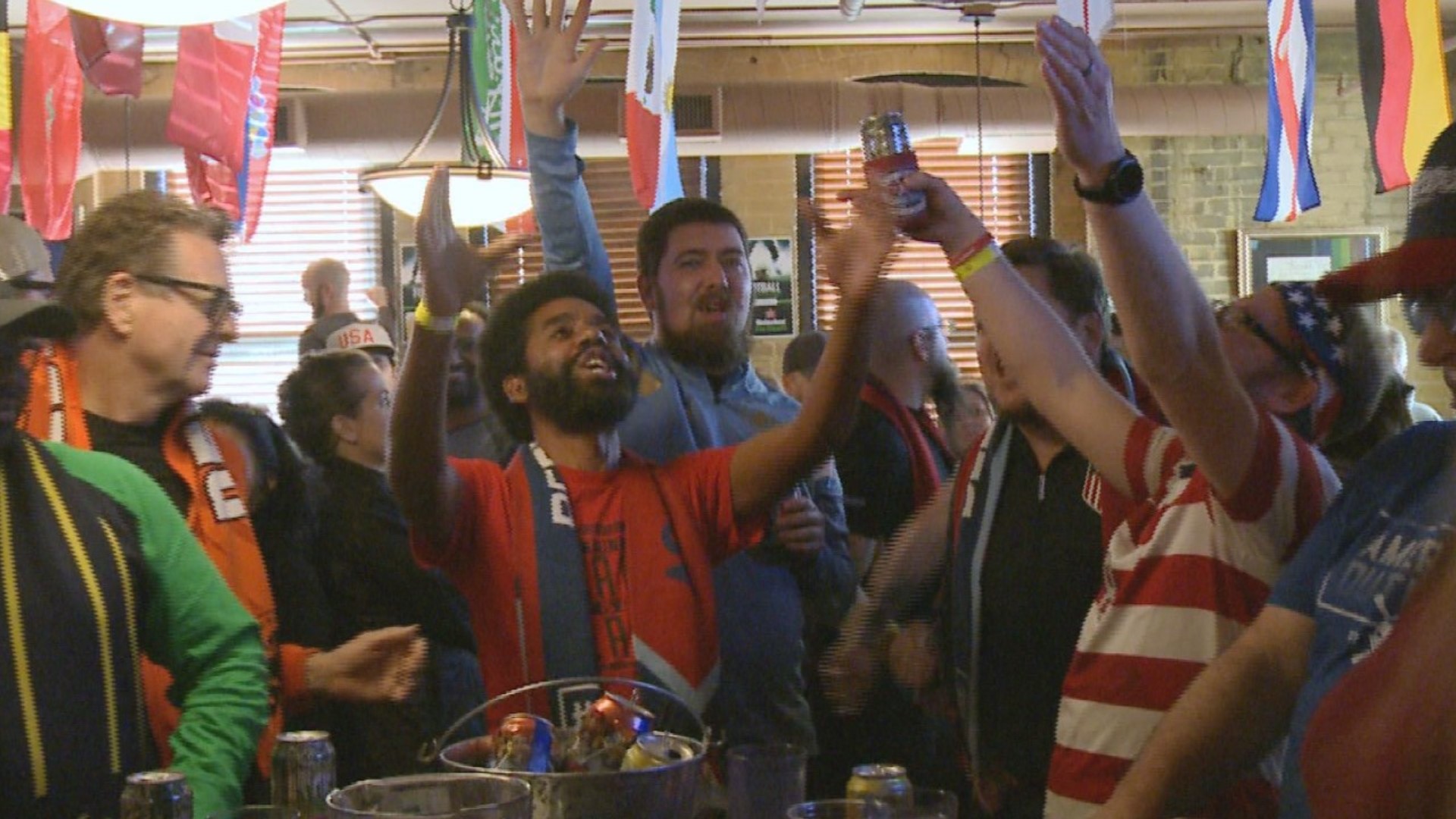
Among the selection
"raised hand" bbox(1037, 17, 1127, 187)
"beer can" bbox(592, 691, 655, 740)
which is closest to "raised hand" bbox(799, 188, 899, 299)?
"raised hand" bbox(1037, 17, 1127, 187)

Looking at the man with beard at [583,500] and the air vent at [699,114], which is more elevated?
the air vent at [699,114]

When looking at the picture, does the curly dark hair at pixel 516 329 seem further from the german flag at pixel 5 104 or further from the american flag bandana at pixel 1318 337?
the german flag at pixel 5 104

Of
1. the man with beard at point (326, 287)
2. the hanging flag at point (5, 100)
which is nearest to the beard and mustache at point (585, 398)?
the hanging flag at point (5, 100)

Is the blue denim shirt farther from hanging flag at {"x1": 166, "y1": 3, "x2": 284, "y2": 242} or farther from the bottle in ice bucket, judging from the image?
hanging flag at {"x1": 166, "y1": 3, "x2": 284, "y2": 242}

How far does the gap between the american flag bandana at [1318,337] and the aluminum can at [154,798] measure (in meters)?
1.49

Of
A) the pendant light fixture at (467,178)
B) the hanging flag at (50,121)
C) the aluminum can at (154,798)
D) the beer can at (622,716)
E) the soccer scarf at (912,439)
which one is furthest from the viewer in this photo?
the pendant light fixture at (467,178)

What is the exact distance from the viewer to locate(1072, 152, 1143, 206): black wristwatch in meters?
1.64

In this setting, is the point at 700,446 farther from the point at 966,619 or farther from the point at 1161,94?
the point at 1161,94

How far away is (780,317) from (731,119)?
1432 mm

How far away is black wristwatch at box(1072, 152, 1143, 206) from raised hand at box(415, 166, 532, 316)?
0.91 m

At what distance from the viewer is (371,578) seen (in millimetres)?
3166

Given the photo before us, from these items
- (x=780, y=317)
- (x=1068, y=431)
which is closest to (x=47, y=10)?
(x=1068, y=431)

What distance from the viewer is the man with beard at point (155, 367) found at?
2152 millimetres

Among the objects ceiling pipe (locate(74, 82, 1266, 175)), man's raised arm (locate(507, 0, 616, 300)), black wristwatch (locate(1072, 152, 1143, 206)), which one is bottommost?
black wristwatch (locate(1072, 152, 1143, 206))
